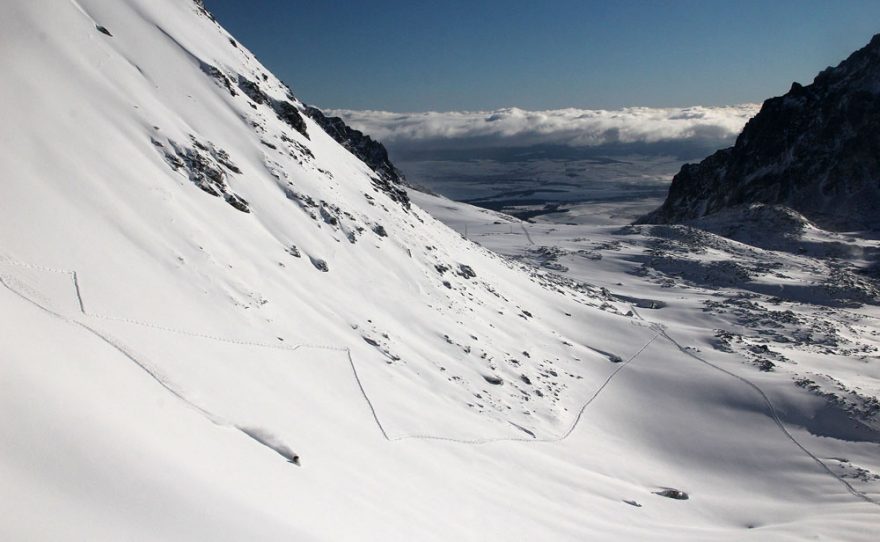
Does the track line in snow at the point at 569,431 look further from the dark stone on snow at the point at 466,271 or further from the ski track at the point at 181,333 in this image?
the dark stone on snow at the point at 466,271

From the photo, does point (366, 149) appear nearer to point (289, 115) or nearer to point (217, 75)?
point (289, 115)

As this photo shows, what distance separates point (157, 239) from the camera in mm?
18375

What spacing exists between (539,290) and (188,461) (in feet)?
136

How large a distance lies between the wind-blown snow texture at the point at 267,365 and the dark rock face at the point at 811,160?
103m

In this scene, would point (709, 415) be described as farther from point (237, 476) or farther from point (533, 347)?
point (237, 476)

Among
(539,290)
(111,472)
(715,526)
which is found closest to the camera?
(111,472)

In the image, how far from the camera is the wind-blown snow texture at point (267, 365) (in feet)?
29.7

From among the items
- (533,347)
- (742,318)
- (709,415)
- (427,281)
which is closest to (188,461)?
(427,281)

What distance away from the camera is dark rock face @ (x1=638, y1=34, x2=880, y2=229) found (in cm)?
11938

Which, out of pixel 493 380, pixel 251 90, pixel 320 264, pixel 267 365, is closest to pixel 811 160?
pixel 251 90

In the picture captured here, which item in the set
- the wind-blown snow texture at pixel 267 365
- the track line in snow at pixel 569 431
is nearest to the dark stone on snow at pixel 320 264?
the wind-blown snow texture at pixel 267 365

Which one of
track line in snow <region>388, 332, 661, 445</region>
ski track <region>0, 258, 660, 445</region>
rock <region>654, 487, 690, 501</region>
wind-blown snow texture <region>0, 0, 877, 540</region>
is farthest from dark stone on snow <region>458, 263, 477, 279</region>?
rock <region>654, 487, 690, 501</region>

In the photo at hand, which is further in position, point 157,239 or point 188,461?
point 157,239

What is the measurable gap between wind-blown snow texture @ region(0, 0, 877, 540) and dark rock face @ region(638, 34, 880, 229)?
103 metres
